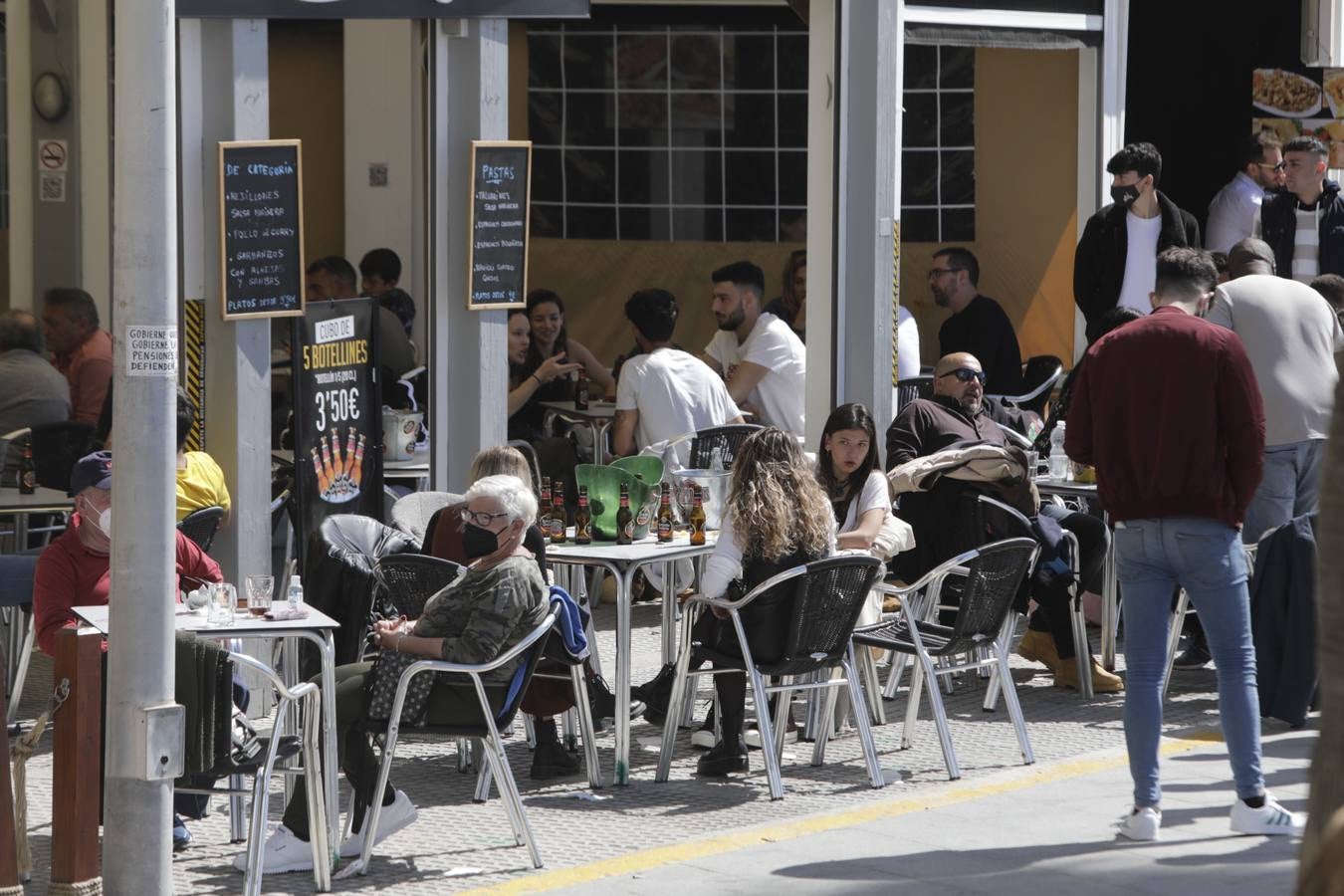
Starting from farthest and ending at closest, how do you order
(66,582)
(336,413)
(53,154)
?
1. (53,154)
2. (336,413)
3. (66,582)

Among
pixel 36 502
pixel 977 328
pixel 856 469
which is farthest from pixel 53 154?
pixel 856 469

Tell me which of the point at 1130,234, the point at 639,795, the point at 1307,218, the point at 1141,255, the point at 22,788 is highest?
the point at 1307,218

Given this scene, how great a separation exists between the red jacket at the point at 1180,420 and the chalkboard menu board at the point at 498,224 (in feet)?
11.1

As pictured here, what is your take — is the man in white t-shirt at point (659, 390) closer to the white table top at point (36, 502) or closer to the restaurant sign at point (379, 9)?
the restaurant sign at point (379, 9)

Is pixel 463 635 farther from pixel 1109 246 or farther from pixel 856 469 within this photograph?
pixel 1109 246

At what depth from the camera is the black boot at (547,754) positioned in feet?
23.5

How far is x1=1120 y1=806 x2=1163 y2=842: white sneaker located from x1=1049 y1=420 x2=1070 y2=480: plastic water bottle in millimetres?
3178

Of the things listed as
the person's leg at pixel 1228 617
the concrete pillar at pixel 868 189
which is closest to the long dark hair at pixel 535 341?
the concrete pillar at pixel 868 189

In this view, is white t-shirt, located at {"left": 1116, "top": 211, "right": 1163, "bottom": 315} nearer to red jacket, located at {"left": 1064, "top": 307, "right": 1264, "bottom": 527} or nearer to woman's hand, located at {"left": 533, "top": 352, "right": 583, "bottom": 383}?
woman's hand, located at {"left": 533, "top": 352, "right": 583, "bottom": 383}

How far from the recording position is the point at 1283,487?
8531 millimetres

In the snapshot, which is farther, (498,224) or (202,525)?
(498,224)

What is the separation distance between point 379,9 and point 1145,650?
4125 mm

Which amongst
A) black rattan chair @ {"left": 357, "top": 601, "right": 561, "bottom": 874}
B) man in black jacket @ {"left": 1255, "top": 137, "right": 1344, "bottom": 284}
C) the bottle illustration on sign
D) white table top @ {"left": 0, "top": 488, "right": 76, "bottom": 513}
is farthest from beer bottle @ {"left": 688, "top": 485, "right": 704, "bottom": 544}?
man in black jacket @ {"left": 1255, "top": 137, "right": 1344, "bottom": 284}

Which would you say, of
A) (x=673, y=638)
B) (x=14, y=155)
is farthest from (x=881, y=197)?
(x=14, y=155)
